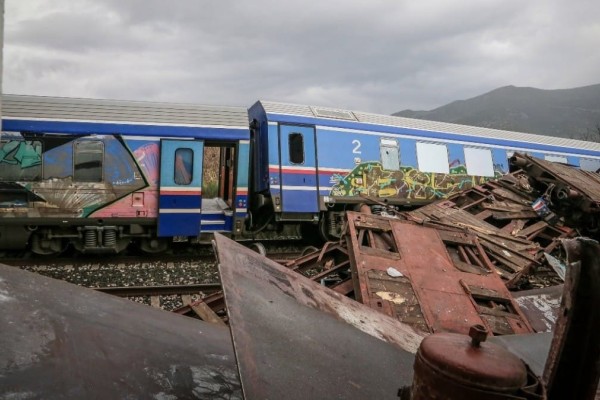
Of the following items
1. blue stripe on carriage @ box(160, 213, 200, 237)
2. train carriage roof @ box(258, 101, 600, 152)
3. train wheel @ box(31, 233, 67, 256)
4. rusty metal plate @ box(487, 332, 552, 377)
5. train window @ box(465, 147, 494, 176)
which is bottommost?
rusty metal plate @ box(487, 332, 552, 377)

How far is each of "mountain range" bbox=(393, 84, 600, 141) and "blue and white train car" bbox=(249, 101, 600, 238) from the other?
71.6 meters

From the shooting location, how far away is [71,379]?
184 cm

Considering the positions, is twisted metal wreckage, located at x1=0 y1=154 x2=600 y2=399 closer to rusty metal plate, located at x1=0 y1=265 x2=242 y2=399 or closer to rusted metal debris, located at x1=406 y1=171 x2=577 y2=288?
rusty metal plate, located at x1=0 y1=265 x2=242 y2=399

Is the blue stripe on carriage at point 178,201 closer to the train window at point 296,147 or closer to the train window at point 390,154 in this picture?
the train window at point 296,147

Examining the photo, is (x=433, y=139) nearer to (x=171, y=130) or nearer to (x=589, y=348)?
(x=171, y=130)

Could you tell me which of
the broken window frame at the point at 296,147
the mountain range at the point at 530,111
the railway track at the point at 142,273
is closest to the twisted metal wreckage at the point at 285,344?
the railway track at the point at 142,273

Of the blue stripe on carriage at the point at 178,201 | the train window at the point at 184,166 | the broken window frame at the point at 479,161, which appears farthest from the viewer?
the broken window frame at the point at 479,161

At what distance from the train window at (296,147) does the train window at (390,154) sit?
2.28 m

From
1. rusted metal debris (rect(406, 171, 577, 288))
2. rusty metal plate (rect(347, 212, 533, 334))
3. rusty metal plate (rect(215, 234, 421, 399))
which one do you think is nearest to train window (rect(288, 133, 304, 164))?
rusted metal debris (rect(406, 171, 577, 288))

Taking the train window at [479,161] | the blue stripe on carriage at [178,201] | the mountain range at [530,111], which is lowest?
the blue stripe on carriage at [178,201]

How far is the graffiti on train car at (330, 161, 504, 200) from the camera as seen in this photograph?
11.9 m

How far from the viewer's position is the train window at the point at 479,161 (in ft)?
45.8

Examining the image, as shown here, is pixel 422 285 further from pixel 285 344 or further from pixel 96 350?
pixel 96 350

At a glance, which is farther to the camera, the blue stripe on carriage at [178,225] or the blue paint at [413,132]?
the blue paint at [413,132]
